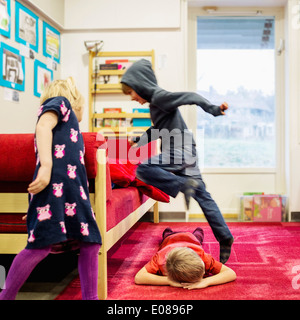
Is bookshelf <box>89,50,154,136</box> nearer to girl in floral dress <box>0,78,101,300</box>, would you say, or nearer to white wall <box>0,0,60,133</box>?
white wall <box>0,0,60,133</box>

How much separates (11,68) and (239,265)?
2.17 metres

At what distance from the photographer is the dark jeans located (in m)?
2.03

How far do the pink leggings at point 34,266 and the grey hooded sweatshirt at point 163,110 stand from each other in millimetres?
804

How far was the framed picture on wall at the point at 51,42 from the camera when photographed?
3.65 m

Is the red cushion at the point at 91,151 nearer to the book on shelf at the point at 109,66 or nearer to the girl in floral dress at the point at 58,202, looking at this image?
the girl in floral dress at the point at 58,202

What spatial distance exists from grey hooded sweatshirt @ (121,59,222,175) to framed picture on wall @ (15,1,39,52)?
5.12 feet

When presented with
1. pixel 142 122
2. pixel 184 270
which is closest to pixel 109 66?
pixel 142 122

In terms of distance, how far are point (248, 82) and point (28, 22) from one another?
2.36 meters

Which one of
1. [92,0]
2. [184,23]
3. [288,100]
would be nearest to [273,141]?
[288,100]

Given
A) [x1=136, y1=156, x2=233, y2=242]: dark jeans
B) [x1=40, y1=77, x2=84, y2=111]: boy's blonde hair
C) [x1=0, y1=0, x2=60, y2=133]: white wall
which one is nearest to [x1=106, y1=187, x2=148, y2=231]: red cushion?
[x1=136, y1=156, x2=233, y2=242]: dark jeans

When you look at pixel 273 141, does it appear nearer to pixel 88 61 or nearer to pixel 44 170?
pixel 88 61

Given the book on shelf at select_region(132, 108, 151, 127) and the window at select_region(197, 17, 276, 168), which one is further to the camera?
the window at select_region(197, 17, 276, 168)

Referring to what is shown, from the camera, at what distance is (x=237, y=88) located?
4352mm

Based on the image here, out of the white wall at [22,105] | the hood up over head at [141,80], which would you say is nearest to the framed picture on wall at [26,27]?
the white wall at [22,105]
